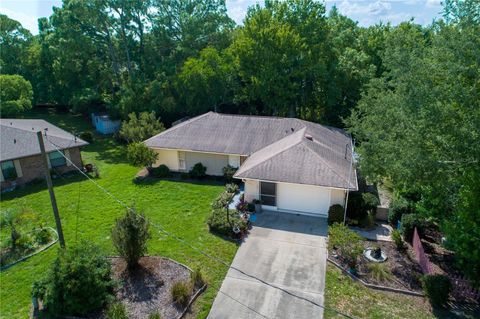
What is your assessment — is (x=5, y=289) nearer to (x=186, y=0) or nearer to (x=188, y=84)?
(x=188, y=84)

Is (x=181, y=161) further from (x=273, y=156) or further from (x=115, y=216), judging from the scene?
(x=273, y=156)

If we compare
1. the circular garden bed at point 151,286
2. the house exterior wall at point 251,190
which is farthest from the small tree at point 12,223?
the house exterior wall at point 251,190

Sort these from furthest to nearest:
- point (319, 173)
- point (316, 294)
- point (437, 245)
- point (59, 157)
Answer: point (59, 157), point (319, 173), point (437, 245), point (316, 294)

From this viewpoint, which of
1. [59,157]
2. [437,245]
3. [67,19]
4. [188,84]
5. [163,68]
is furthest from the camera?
[163,68]

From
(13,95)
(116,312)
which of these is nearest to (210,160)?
(116,312)

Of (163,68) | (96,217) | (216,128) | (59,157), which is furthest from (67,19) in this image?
(96,217)

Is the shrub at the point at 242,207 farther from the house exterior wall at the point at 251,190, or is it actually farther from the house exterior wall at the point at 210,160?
the house exterior wall at the point at 210,160
